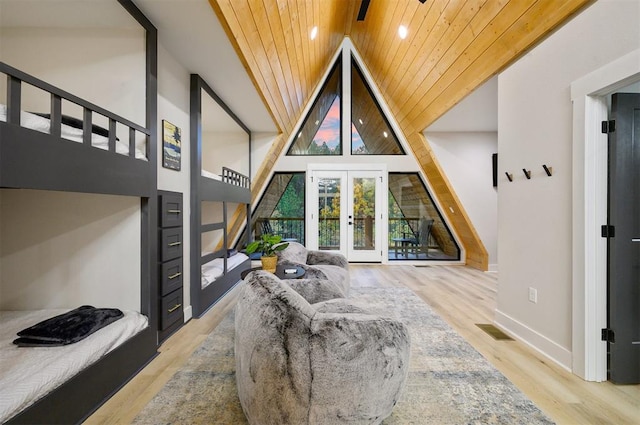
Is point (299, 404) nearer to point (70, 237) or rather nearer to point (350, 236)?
point (70, 237)

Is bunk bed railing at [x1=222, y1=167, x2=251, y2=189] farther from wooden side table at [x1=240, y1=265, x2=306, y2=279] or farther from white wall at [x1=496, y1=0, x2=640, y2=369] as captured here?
white wall at [x1=496, y1=0, x2=640, y2=369]

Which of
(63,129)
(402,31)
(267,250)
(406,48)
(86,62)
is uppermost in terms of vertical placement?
(402,31)

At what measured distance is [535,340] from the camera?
223cm

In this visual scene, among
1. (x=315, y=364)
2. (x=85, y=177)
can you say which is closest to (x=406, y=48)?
(x=85, y=177)

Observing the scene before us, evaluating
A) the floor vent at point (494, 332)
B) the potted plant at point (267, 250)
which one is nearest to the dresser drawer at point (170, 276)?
the potted plant at point (267, 250)

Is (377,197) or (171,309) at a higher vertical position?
(377,197)

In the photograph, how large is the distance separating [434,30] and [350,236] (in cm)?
373

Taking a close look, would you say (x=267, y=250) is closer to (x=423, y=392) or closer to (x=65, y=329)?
(x=65, y=329)

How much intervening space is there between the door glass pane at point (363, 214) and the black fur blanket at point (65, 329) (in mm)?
4472

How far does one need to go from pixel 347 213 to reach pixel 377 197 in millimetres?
696

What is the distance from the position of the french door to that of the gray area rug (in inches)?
134

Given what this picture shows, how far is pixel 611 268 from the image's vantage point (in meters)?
1.77

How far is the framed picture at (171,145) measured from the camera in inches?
95.0

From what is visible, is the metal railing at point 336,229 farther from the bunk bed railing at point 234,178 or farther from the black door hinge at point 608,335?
the black door hinge at point 608,335
